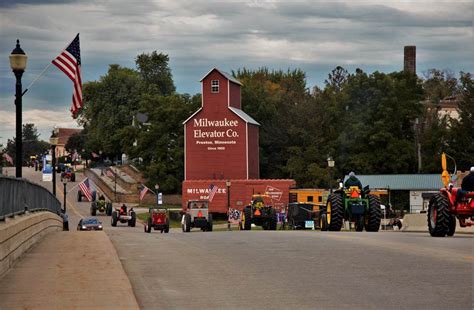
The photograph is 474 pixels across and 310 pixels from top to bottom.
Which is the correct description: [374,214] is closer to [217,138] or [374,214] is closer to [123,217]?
[123,217]

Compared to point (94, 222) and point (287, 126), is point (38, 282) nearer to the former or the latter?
point (94, 222)

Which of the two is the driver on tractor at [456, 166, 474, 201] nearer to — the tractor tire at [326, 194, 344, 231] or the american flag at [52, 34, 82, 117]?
the tractor tire at [326, 194, 344, 231]

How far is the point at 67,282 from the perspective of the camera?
522 inches

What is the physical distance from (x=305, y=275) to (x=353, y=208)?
672 inches

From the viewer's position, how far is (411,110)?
100375 millimetres

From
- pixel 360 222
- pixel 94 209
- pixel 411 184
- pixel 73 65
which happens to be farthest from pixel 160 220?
pixel 411 184

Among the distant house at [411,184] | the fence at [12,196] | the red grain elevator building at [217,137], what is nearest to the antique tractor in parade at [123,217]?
the red grain elevator building at [217,137]

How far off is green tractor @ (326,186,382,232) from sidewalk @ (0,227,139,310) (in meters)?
13.5

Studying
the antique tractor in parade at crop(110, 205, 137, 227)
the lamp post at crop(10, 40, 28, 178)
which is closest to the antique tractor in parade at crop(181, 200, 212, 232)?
the antique tractor in parade at crop(110, 205, 137, 227)

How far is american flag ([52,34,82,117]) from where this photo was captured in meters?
33.0

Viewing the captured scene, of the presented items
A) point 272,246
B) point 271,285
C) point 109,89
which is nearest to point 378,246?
point 272,246

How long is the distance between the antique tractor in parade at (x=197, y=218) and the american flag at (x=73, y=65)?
15.8 metres

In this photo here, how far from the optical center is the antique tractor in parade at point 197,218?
4866cm

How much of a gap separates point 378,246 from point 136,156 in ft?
300
